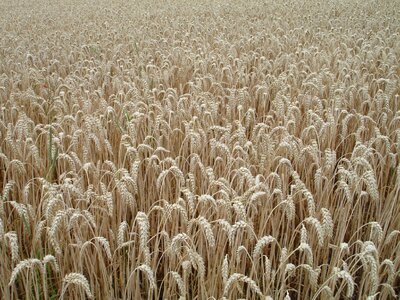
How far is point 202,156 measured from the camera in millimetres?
1978

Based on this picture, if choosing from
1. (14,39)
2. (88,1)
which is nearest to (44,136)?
(14,39)

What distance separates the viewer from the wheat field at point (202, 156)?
4.09 ft

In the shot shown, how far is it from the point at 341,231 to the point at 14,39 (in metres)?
4.61

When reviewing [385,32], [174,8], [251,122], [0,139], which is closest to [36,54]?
[0,139]

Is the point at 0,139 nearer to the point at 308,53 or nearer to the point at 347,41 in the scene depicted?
the point at 308,53

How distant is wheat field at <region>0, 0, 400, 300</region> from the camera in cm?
125

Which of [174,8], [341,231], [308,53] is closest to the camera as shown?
[341,231]

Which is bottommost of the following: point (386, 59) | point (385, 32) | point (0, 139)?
point (0, 139)

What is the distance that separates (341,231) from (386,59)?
2.33 m

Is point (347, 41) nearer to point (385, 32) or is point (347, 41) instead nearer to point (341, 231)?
point (385, 32)

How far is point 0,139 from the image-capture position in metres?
2.27

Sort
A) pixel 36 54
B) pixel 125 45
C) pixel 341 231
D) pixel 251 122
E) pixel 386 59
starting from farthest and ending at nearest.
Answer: pixel 125 45 < pixel 36 54 < pixel 386 59 < pixel 251 122 < pixel 341 231

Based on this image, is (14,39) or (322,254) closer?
(322,254)

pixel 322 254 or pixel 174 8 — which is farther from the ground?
pixel 174 8
